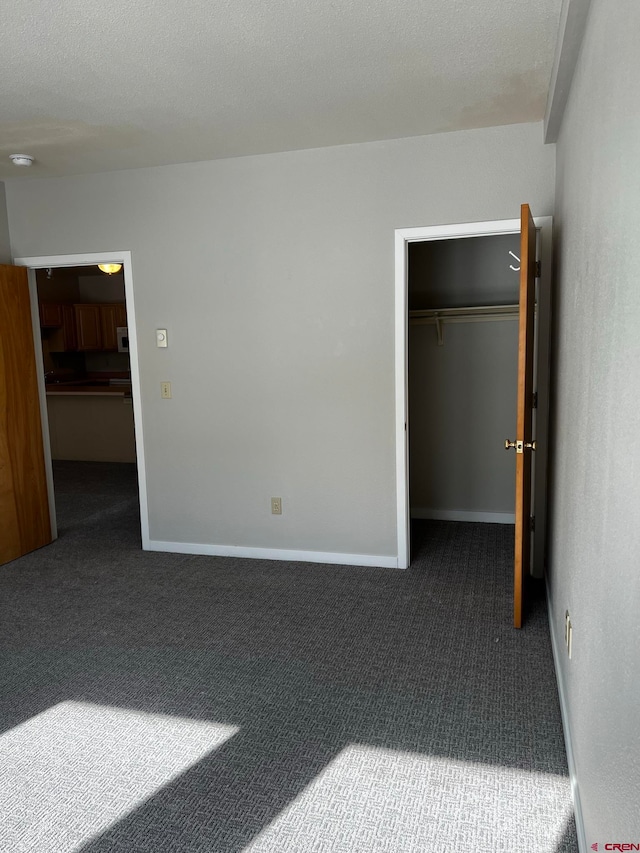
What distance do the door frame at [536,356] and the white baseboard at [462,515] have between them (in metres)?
1.04

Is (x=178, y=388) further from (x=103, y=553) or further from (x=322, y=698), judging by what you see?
(x=322, y=698)

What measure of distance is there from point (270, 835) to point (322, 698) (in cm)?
72

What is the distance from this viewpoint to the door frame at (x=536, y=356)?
3447 mm

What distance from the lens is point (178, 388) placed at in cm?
420

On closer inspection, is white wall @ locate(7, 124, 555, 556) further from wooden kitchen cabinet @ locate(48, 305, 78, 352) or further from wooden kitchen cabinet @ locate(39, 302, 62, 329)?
wooden kitchen cabinet @ locate(48, 305, 78, 352)

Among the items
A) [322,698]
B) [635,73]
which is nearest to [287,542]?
[322,698]

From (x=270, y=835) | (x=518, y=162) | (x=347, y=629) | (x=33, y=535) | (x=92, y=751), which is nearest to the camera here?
(x=270, y=835)

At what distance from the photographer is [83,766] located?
2191mm

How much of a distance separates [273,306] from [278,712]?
239 centimetres

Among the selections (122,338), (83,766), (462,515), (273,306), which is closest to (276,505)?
(273,306)

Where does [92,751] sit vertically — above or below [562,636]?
below

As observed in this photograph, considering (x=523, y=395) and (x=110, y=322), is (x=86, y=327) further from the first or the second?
(x=523, y=395)

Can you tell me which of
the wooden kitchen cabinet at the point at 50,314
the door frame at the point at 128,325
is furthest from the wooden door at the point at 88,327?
the door frame at the point at 128,325

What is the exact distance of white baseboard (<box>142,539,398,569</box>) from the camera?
3.99m
